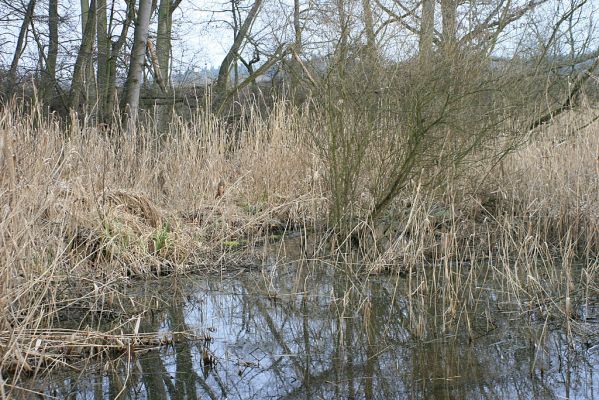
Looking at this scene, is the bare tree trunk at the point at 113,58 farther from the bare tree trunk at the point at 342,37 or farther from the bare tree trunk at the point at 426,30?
the bare tree trunk at the point at 426,30

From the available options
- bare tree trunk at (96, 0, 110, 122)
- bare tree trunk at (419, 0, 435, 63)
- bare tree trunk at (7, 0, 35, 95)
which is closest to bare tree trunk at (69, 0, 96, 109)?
bare tree trunk at (96, 0, 110, 122)

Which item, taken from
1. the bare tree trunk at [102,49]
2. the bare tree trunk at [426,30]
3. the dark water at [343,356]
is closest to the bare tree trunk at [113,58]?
the bare tree trunk at [102,49]

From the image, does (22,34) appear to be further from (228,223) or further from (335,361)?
(335,361)

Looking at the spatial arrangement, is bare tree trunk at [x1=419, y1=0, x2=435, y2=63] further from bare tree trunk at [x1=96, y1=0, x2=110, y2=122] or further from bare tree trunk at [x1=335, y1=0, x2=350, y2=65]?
bare tree trunk at [x1=96, y1=0, x2=110, y2=122]

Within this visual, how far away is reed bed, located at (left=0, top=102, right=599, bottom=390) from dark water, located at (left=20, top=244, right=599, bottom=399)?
11 centimetres

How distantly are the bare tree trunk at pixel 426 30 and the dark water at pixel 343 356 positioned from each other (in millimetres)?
1484

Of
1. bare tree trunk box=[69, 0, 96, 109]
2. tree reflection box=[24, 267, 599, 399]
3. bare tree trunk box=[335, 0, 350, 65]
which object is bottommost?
tree reflection box=[24, 267, 599, 399]

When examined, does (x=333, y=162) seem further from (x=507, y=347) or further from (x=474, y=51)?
(x=507, y=347)

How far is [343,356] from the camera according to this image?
9.58 feet

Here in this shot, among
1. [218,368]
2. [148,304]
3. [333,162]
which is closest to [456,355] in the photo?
[218,368]

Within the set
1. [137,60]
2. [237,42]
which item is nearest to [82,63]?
[137,60]

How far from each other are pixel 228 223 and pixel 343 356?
8.42 feet

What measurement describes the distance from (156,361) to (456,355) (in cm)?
126

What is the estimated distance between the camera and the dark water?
2.54m
